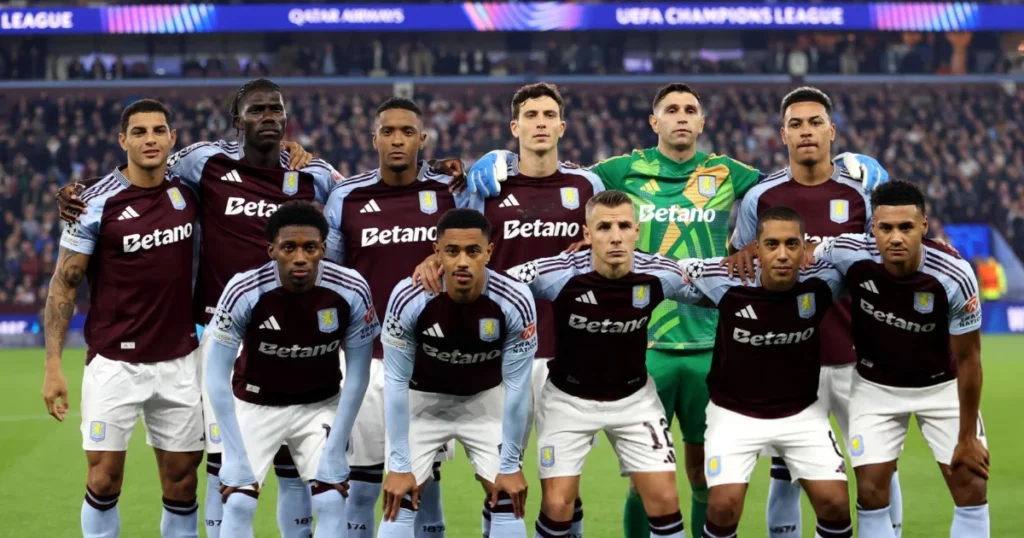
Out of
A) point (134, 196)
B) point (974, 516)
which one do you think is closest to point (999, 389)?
point (974, 516)

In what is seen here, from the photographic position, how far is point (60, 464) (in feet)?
32.9

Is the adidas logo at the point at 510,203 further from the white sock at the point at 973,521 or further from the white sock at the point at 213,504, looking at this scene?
the white sock at the point at 973,521

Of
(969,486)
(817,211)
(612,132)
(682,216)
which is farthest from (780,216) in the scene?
(612,132)

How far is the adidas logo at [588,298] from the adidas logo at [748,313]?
27.1 inches

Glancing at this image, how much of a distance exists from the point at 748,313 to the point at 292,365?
218 cm

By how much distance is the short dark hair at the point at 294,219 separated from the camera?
5465mm

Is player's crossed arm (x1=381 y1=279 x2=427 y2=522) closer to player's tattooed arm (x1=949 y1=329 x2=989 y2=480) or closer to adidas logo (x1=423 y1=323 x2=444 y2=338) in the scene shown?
adidas logo (x1=423 y1=323 x2=444 y2=338)

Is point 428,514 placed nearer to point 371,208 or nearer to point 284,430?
point 284,430

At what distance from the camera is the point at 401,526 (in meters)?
5.54

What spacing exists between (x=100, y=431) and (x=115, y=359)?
36 centimetres

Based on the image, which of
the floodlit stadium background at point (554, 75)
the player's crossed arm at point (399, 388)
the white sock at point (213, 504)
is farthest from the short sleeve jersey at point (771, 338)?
the floodlit stadium background at point (554, 75)

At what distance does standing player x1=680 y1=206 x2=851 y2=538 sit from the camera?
17.9 feet

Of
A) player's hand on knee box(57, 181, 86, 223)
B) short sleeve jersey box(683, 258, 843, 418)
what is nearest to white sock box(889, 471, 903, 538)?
short sleeve jersey box(683, 258, 843, 418)

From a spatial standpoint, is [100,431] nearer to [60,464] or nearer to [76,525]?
[76,525]
